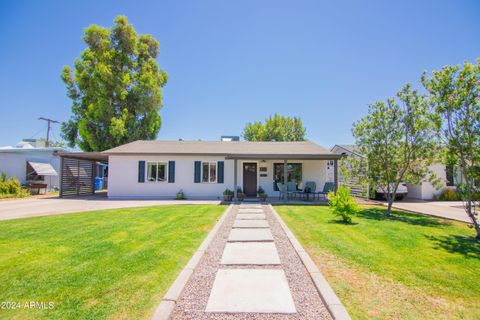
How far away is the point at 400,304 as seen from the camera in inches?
106

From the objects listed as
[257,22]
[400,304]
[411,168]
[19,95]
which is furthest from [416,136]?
[19,95]

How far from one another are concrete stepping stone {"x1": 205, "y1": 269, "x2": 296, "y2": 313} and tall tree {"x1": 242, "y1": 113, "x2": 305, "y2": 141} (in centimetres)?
2789

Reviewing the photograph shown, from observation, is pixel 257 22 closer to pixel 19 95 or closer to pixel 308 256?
pixel 308 256

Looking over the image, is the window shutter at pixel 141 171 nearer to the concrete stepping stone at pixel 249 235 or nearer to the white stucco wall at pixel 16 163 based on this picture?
the concrete stepping stone at pixel 249 235

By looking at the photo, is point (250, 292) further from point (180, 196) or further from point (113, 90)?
point (113, 90)

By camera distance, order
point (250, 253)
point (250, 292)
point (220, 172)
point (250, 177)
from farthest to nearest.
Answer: point (250, 177), point (220, 172), point (250, 253), point (250, 292)

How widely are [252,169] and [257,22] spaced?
8401 millimetres

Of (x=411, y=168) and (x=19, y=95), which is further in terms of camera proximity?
(x=19, y=95)

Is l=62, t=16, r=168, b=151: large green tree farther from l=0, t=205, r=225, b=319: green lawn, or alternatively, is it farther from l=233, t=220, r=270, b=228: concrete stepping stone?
l=233, t=220, r=270, b=228: concrete stepping stone

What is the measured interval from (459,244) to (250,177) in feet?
33.9

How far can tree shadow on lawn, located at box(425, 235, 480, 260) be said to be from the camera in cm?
479

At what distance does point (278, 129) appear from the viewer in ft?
101

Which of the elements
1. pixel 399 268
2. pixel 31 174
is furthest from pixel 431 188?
pixel 31 174

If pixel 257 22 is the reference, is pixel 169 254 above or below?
below
